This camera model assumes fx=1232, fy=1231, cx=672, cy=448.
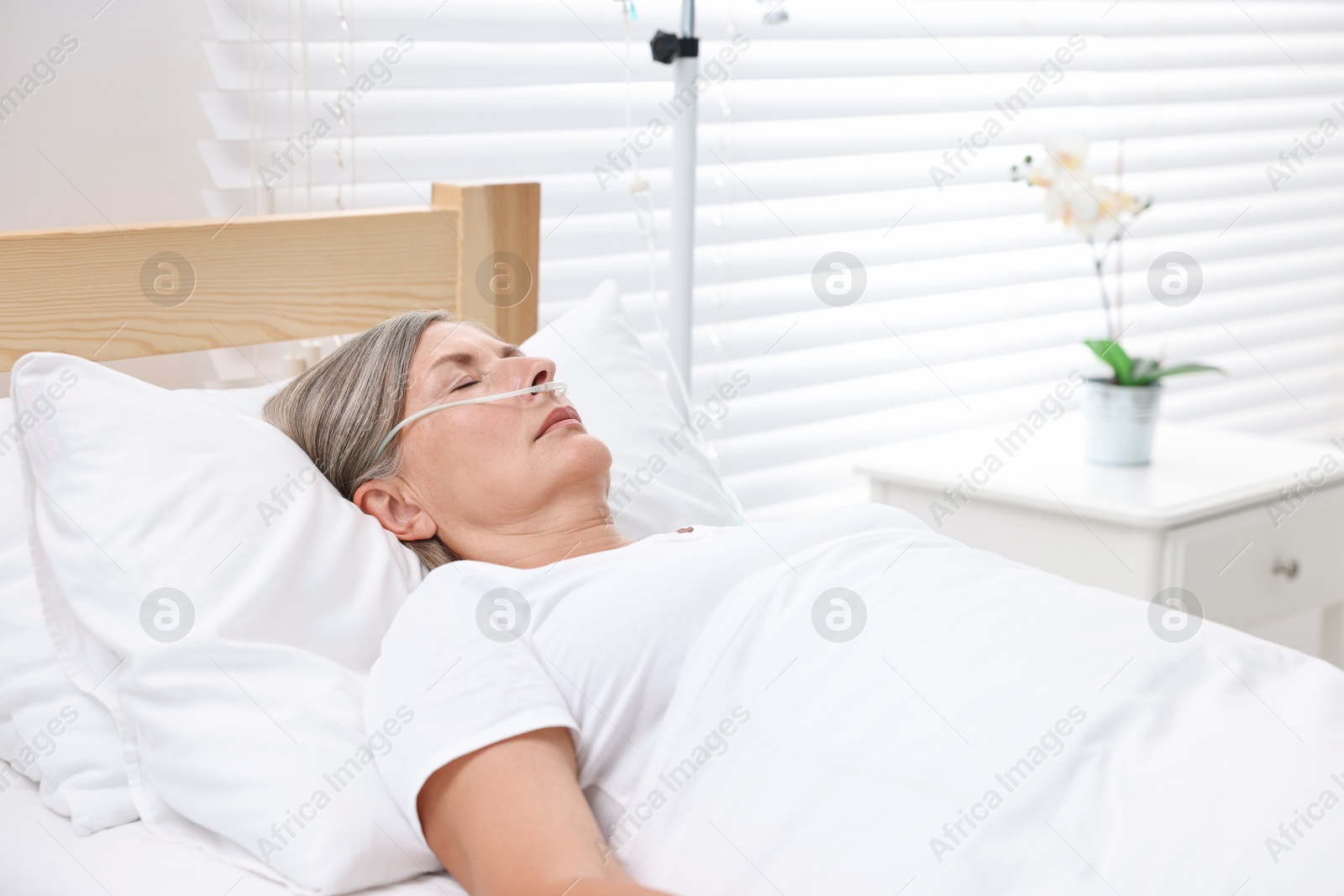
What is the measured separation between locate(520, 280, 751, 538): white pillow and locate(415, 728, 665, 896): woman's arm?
0.51 m

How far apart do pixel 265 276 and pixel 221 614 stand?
48 centimetres

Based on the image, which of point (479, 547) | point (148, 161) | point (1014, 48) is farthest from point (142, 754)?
point (1014, 48)

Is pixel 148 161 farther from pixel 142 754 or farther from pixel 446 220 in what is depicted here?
pixel 142 754

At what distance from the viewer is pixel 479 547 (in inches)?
46.4

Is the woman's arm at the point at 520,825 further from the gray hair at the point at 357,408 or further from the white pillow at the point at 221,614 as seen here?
the gray hair at the point at 357,408

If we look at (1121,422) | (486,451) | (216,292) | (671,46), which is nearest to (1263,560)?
(1121,422)

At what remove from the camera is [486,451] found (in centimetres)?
117

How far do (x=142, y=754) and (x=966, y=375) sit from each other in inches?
67.2

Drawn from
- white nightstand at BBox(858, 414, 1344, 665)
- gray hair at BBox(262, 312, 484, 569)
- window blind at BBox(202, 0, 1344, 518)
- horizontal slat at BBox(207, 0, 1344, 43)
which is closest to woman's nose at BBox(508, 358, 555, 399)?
gray hair at BBox(262, 312, 484, 569)

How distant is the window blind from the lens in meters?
1.57

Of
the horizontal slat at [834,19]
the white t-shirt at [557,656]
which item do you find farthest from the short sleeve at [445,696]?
the horizontal slat at [834,19]

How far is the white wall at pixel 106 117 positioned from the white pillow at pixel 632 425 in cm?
46

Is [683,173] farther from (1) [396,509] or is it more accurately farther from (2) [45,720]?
(2) [45,720]

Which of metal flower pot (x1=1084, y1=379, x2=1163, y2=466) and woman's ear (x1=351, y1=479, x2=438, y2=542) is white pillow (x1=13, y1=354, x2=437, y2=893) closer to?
woman's ear (x1=351, y1=479, x2=438, y2=542)
